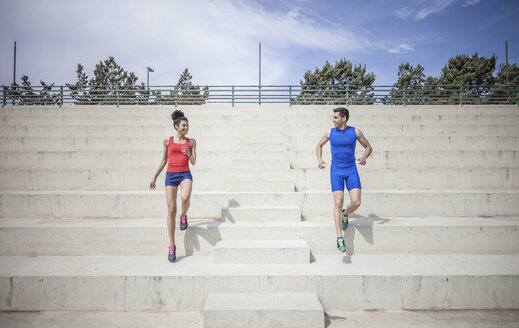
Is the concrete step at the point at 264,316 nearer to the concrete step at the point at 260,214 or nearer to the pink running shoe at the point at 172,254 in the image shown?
the pink running shoe at the point at 172,254

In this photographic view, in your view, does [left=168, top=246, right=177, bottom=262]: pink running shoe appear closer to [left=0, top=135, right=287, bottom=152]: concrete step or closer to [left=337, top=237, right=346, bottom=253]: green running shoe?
[left=337, top=237, right=346, bottom=253]: green running shoe

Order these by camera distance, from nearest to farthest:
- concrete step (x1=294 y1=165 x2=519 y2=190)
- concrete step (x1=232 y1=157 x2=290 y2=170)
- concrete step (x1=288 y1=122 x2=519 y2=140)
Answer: concrete step (x1=294 y1=165 x2=519 y2=190) → concrete step (x1=232 y1=157 x2=290 y2=170) → concrete step (x1=288 y1=122 x2=519 y2=140)

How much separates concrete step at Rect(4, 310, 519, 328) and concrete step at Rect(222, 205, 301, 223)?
69.4 inches

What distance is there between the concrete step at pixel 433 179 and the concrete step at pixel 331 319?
3106 millimetres

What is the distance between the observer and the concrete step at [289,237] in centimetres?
441

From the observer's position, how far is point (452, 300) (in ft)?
11.4

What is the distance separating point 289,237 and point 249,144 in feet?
12.8

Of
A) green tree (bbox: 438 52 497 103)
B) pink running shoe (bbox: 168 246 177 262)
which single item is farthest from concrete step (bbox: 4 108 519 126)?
green tree (bbox: 438 52 497 103)

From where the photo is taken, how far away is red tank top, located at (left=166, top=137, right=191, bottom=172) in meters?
4.13

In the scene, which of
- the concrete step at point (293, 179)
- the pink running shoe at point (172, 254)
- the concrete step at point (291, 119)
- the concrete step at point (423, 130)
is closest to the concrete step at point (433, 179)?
the concrete step at point (293, 179)

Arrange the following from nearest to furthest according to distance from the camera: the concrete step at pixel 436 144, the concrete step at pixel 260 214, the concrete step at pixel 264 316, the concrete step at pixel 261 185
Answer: the concrete step at pixel 264 316
the concrete step at pixel 260 214
the concrete step at pixel 261 185
the concrete step at pixel 436 144

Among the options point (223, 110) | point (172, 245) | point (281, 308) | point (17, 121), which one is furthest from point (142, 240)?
point (17, 121)

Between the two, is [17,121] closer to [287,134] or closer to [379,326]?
[287,134]

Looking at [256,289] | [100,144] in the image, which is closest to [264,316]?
[256,289]
